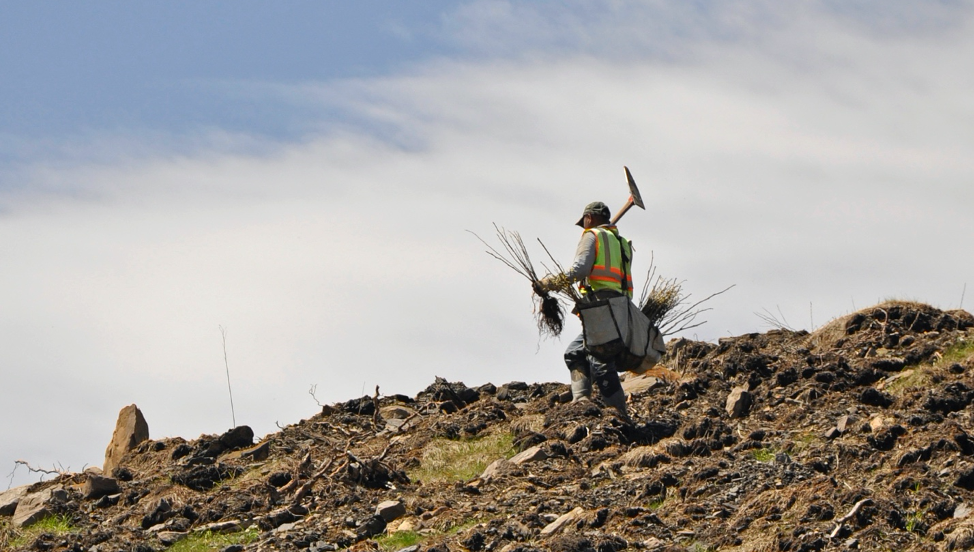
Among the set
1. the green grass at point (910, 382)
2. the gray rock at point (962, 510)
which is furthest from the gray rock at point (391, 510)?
the green grass at point (910, 382)

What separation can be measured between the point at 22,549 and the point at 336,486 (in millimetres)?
2029

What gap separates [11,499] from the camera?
10266mm

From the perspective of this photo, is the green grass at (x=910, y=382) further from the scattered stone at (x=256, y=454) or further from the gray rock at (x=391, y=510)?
the scattered stone at (x=256, y=454)

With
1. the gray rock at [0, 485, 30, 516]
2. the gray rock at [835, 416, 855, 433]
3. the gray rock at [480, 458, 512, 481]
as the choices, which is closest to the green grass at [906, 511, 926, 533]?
the gray rock at [835, 416, 855, 433]

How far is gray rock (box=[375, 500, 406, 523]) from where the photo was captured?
813 cm

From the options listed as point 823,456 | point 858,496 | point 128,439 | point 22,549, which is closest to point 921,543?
point 858,496

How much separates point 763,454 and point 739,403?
1.28 meters

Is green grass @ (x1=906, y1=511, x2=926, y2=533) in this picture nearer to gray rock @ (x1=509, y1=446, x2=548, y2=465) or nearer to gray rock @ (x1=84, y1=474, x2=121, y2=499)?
gray rock @ (x1=509, y1=446, x2=548, y2=465)

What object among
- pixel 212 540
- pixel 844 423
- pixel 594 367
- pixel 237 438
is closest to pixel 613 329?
pixel 594 367

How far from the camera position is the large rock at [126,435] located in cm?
1195

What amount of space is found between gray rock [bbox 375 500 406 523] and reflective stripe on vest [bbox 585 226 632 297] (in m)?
2.69

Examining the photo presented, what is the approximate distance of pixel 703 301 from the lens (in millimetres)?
11508

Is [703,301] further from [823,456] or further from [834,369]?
[823,456]

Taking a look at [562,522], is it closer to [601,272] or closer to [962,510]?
[962,510]
